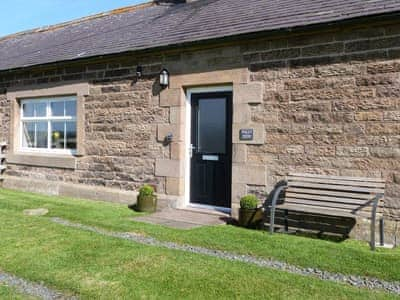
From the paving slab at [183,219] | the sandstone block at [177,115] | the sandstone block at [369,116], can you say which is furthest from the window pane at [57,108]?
Result: the sandstone block at [369,116]

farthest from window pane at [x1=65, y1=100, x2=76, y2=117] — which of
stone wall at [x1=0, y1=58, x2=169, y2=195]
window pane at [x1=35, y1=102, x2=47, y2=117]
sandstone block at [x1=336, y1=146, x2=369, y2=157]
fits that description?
sandstone block at [x1=336, y1=146, x2=369, y2=157]

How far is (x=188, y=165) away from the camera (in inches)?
331

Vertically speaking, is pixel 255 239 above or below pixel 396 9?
below

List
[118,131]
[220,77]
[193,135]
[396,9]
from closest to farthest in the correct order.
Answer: [396,9]
[220,77]
[193,135]
[118,131]

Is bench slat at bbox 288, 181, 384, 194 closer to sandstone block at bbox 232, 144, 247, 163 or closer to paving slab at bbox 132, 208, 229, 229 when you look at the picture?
sandstone block at bbox 232, 144, 247, 163

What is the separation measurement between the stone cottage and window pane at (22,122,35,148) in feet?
0.09

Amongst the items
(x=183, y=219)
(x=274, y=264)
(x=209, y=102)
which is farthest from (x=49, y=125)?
(x=274, y=264)

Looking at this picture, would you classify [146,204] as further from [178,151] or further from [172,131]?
[172,131]

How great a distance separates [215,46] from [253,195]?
279 cm

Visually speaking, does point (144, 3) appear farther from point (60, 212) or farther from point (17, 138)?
point (60, 212)

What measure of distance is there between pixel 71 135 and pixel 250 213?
5.51 m

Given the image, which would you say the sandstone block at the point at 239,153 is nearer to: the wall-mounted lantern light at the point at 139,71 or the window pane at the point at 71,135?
the wall-mounted lantern light at the point at 139,71

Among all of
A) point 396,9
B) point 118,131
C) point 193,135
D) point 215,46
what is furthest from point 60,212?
point 396,9

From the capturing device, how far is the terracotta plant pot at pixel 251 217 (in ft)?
22.7
